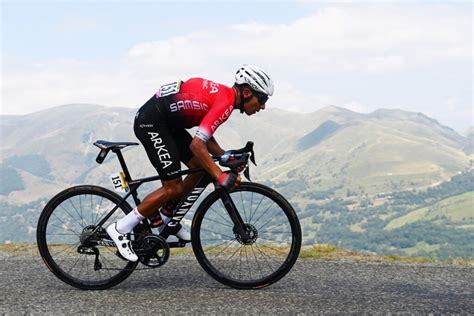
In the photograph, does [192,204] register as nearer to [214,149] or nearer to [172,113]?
[214,149]

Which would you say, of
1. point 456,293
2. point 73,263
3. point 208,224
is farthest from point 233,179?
point 456,293

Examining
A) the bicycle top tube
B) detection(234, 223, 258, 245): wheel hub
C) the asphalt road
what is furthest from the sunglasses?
the asphalt road

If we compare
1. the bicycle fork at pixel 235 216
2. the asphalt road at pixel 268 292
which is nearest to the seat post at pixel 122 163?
the bicycle fork at pixel 235 216

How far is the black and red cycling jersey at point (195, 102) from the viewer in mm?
6316

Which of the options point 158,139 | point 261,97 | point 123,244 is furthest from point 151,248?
point 261,97

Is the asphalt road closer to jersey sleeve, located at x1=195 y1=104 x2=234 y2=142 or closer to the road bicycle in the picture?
the road bicycle

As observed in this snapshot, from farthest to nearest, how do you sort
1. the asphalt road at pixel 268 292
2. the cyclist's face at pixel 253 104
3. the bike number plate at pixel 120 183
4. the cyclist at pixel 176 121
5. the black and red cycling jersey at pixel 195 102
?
1. the bike number plate at pixel 120 183
2. the cyclist's face at pixel 253 104
3. the cyclist at pixel 176 121
4. the black and red cycling jersey at pixel 195 102
5. the asphalt road at pixel 268 292

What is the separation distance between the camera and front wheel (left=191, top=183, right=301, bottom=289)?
6.48 m

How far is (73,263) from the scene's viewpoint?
7176mm

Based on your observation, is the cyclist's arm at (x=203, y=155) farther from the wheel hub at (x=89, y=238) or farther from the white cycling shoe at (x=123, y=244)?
the wheel hub at (x=89, y=238)

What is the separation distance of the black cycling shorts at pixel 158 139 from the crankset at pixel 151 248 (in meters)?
0.72

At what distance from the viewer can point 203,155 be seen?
20.4 ft

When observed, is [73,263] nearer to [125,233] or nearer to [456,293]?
[125,233]

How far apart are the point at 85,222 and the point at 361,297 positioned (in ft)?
11.1
